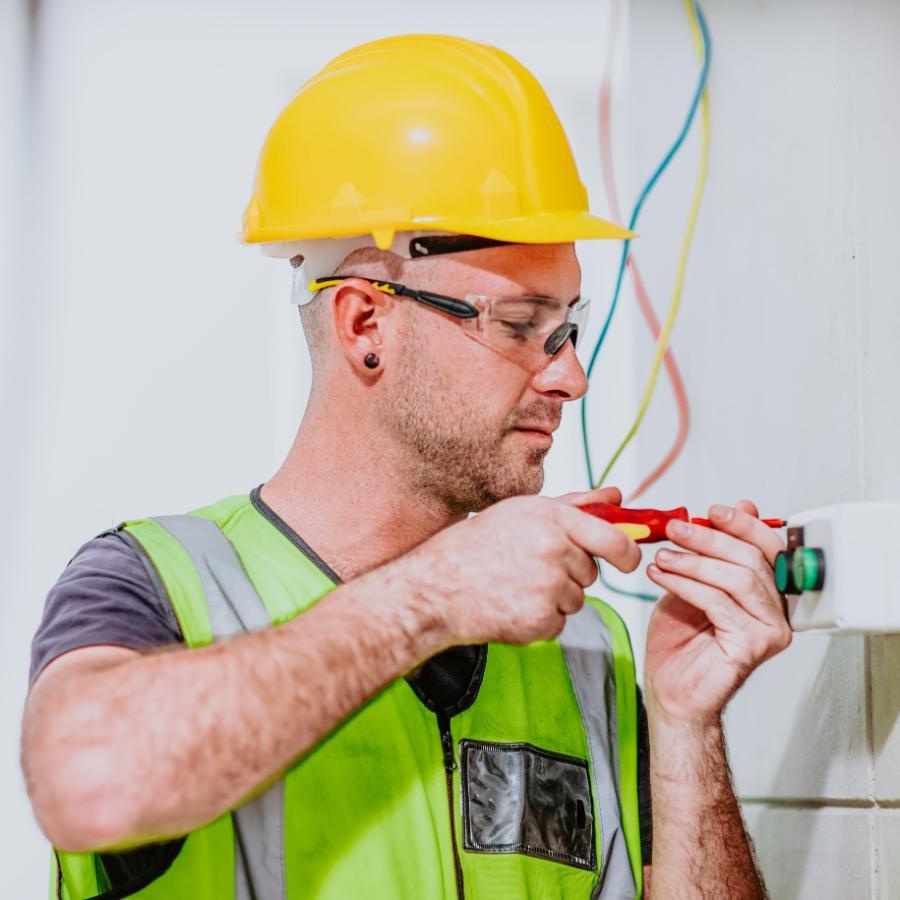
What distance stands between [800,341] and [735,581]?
16.8 inches

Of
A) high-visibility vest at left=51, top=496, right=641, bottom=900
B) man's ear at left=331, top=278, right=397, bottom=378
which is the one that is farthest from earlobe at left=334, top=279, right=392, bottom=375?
high-visibility vest at left=51, top=496, right=641, bottom=900

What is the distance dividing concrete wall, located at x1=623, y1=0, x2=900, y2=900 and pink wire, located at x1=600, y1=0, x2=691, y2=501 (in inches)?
1.3

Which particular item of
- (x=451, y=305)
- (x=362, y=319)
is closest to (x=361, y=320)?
(x=362, y=319)

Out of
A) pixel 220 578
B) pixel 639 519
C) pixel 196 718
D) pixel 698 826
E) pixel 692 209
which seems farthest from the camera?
pixel 692 209

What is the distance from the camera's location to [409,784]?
52.6 inches

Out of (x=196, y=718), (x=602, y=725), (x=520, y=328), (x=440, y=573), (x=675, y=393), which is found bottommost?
(x=602, y=725)

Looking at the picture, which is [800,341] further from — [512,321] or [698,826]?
[698,826]

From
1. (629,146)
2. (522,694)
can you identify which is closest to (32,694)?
(522,694)

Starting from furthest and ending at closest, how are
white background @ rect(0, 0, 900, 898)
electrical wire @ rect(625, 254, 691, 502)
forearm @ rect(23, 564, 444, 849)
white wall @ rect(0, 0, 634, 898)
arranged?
white wall @ rect(0, 0, 634, 898), electrical wire @ rect(625, 254, 691, 502), white background @ rect(0, 0, 900, 898), forearm @ rect(23, 564, 444, 849)

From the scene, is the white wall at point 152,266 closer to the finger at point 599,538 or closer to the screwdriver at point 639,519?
the screwdriver at point 639,519

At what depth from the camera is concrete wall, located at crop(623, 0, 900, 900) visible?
1.32 metres

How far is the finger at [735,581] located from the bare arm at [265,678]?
6.0 inches

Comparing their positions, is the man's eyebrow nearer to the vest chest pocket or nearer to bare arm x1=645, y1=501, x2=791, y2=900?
bare arm x1=645, y1=501, x2=791, y2=900

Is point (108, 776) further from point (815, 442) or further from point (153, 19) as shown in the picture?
point (153, 19)
